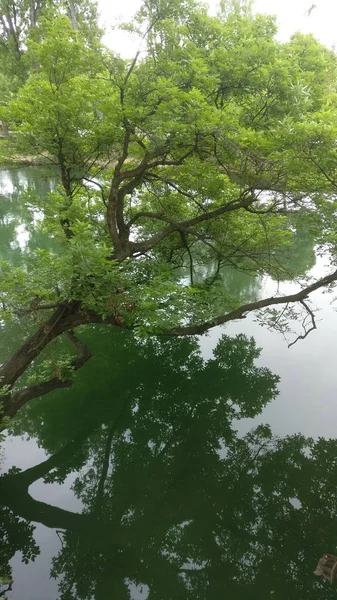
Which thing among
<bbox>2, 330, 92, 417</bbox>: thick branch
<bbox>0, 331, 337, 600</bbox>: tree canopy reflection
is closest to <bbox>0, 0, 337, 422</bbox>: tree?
<bbox>2, 330, 92, 417</bbox>: thick branch

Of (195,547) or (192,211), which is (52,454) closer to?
(195,547)

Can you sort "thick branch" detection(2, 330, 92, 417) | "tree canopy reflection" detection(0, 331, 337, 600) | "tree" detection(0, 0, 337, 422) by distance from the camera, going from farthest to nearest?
1. "thick branch" detection(2, 330, 92, 417)
2. "tree canopy reflection" detection(0, 331, 337, 600)
3. "tree" detection(0, 0, 337, 422)

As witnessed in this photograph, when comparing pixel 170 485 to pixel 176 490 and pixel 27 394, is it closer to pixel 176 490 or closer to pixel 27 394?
pixel 176 490

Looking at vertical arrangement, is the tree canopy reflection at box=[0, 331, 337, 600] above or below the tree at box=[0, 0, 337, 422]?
below

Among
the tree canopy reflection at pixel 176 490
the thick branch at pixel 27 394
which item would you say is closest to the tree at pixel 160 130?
the thick branch at pixel 27 394

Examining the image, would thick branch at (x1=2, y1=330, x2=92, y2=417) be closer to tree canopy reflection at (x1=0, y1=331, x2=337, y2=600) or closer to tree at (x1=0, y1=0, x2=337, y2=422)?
tree at (x1=0, y1=0, x2=337, y2=422)

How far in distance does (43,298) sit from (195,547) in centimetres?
367

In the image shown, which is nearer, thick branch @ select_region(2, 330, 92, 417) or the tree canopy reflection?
the tree canopy reflection

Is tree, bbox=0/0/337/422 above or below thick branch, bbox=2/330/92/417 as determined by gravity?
above

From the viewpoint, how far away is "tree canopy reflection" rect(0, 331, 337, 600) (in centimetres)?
469

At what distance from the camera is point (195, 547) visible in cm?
510

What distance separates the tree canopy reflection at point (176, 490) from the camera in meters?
4.69

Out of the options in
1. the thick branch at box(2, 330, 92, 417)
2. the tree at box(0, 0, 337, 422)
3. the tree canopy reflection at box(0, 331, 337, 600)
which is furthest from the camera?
the thick branch at box(2, 330, 92, 417)

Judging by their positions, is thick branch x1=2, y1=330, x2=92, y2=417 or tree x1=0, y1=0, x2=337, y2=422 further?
thick branch x1=2, y1=330, x2=92, y2=417
